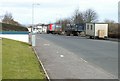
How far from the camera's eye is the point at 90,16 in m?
129

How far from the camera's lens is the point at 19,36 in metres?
43.5

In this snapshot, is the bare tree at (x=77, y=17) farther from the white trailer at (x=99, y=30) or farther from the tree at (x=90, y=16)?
the white trailer at (x=99, y=30)

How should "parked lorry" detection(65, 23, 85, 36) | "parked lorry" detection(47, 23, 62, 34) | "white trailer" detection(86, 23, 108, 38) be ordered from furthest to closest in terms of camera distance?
"parked lorry" detection(47, 23, 62, 34)
"parked lorry" detection(65, 23, 85, 36)
"white trailer" detection(86, 23, 108, 38)

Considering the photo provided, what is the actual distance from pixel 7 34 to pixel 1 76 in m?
32.7

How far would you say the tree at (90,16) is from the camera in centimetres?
12800

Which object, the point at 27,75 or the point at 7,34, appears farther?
the point at 7,34

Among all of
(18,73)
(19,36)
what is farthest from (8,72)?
(19,36)

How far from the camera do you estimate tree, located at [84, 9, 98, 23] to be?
5039 inches

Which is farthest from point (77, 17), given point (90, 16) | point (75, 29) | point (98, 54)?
point (98, 54)

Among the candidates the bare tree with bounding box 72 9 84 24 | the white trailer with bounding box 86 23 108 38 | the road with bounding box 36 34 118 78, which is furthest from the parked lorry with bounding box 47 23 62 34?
the road with bounding box 36 34 118 78

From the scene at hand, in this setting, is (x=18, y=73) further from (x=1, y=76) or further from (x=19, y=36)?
(x=19, y=36)

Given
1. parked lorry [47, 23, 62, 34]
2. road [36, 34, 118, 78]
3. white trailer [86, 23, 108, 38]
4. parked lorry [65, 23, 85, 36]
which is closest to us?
road [36, 34, 118, 78]

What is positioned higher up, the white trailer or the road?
the white trailer

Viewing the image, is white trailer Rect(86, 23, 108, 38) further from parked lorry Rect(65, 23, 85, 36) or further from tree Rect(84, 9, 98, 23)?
tree Rect(84, 9, 98, 23)
